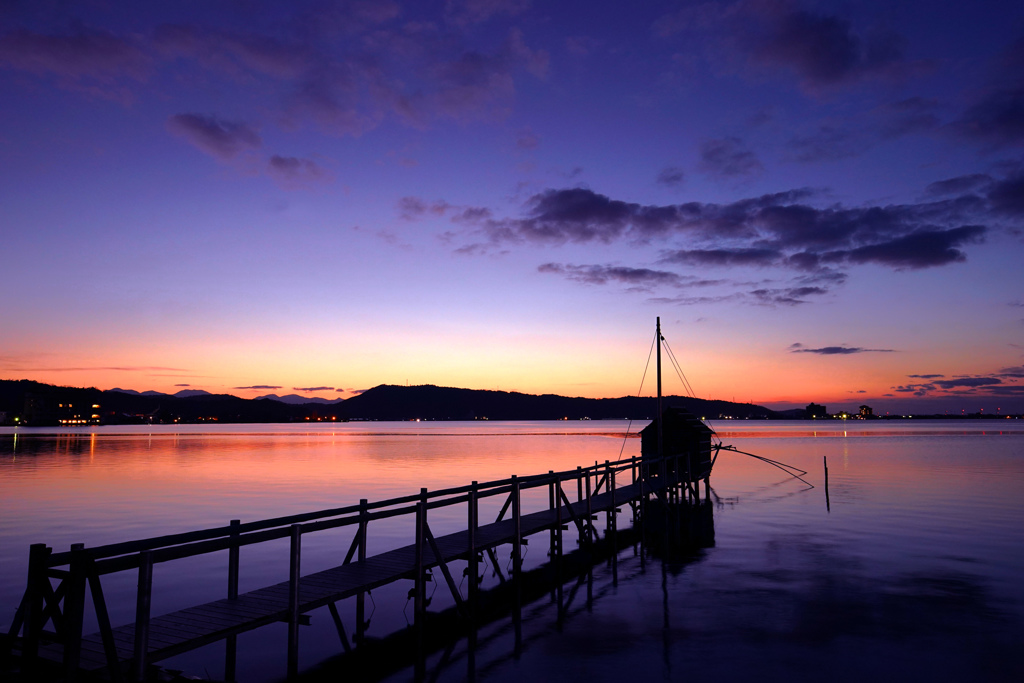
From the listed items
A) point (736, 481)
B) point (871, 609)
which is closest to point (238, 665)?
point (871, 609)

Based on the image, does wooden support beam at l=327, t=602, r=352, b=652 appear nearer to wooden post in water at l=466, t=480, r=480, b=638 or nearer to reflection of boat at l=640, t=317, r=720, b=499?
wooden post in water at l=466, t=480, r=480, b=638

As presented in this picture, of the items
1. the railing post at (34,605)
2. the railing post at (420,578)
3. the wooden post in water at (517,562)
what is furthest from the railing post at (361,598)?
the railing post at (34,605)

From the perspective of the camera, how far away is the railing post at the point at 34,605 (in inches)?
336

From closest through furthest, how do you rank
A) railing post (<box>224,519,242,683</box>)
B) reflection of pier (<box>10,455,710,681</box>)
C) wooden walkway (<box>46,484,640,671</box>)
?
reflection of pier (<box>10,455,710,681</box>)
wooden walkway (<box>46,484,640,671</box>)
railing post (<box>224,519,242,683</box>)

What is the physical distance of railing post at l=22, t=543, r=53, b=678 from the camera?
8.55m

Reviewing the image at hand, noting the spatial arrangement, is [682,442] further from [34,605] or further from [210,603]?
[34,605]

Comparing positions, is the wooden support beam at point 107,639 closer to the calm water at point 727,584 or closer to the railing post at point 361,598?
the calm water at point 727,584

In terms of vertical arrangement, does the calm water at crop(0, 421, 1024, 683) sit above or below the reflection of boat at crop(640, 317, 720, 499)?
below

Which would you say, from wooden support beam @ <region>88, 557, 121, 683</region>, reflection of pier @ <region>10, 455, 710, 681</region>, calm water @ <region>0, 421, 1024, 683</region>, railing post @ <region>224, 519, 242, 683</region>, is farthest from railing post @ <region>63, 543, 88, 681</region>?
calm water @ <region>0, 421, 1024, 683</region>

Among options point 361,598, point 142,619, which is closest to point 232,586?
point 361,598

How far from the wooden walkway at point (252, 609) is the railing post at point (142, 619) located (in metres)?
0.20

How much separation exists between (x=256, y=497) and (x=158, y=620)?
32164mm

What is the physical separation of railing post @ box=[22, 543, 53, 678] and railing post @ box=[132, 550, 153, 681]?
1035 millimetres

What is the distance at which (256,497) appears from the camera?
40719mm
